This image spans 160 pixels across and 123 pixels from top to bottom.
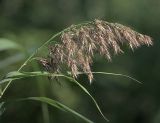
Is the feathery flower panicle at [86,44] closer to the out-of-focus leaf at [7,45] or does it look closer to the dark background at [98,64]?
the out-of-focus leaf at [7,45]

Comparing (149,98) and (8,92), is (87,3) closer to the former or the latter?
(149,98)

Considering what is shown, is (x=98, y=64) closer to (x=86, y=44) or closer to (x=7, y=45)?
(x=7, y=45)

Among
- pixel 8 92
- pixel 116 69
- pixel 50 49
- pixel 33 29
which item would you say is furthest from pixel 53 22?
pixel 50 49

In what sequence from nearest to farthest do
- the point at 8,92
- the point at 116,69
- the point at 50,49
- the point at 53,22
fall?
the point at 50,49, the point at 8,92, the point at 116,69, the point at 53,22

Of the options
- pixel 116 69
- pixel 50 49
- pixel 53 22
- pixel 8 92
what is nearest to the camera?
pixel 50 49

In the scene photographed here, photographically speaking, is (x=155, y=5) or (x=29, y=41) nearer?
(x=29, y=41)

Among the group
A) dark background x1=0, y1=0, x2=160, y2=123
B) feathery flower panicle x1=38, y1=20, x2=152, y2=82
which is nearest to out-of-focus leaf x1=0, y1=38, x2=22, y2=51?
feathery flower panicle x1=38, y1=20, x2=152, y2=82
